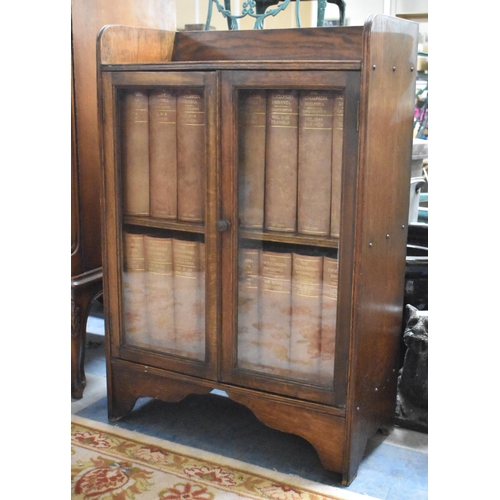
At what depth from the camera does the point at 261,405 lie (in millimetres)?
1716

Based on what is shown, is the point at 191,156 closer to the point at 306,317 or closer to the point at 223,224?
the point at 223,224

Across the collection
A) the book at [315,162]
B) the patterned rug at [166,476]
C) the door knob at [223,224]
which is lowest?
the patterned rug at [166,476]

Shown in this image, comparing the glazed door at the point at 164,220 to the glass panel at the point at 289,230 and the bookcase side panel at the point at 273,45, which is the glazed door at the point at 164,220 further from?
the bookcase side panel at the point at 273,45

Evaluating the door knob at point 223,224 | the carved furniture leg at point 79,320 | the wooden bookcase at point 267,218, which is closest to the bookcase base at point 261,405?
the wooden bookcase at point 267,218

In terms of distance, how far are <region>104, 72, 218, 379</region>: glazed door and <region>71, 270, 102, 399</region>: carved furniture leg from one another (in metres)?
0.22

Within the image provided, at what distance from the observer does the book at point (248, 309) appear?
1.68m

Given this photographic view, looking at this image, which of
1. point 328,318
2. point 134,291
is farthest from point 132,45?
point 328,318

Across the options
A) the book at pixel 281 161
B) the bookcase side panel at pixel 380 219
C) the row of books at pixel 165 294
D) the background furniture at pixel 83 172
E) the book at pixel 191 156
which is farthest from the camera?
the background furniture at pixel 83 172

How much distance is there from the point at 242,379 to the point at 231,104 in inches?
28.4

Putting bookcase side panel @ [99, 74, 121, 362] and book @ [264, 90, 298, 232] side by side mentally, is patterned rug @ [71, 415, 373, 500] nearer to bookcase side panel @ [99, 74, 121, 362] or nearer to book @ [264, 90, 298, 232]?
bookcase side panel @ [99, 74, 121, 362]

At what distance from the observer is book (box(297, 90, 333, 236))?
1529 mm

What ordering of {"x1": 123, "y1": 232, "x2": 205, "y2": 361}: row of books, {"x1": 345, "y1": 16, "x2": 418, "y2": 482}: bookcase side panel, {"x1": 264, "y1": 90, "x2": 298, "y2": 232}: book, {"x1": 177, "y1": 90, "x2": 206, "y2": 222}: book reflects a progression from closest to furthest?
{"x1": 345, "y1": 16, "x2": 418, "y2": 482}: bookcase side panel → {"x1": 264, "y1": 90, "x2": 298, "y2": 232}: book → {"x1": 177, "y1": 90, "x2": 206, "y2": 222}: book → {"x1": 123, "y1": 232, "x2": 205, "y2": 361}: row of books

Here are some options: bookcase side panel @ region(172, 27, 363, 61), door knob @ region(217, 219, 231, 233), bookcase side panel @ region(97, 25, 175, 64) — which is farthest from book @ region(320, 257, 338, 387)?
bookcase side panel @ region(97, 25, 175, 64)
